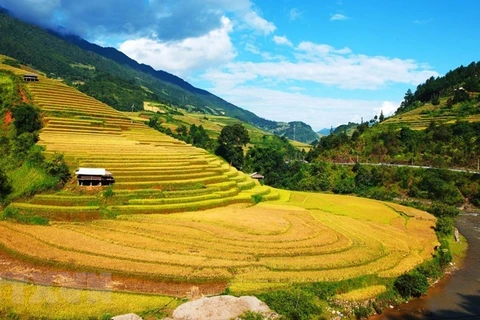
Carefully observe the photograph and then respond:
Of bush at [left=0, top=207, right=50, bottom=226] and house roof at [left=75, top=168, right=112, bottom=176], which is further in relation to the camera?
house roof at [left=75, top=168, right=112, bottom=176]

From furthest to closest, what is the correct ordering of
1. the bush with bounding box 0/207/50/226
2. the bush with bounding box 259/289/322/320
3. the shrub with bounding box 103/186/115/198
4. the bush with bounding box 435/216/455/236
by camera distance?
the bush with bounding box 435/216/455/236 → the shrub with bounding box 103/186/115/198 → the bush with bounding box 0/207/50/226 → the bush with bounding box 259/289/322/320

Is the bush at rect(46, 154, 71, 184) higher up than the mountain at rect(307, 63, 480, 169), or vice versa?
the mountain at rect(307, 63, 480, 169)

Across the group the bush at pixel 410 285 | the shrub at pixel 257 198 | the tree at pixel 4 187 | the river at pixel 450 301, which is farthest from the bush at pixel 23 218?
the bush at pixel 410 285

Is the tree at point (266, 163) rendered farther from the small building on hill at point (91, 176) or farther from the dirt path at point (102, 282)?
the dirt path at point (102, 282)

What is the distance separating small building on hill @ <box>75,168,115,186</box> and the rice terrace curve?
0.66 meters

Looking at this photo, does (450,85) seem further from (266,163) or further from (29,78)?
(29,78)

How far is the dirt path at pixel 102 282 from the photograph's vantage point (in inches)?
704

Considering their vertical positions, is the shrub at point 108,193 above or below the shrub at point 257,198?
above

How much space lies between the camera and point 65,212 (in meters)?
27.1

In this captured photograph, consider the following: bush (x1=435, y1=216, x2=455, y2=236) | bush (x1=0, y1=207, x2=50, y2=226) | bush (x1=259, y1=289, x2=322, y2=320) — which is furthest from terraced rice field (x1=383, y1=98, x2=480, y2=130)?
bush (x1=0, y1=207, x2=50, y2=226)

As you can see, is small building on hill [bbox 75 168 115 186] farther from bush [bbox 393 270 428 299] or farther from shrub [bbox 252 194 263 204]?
bush [bbox 393 270 428 299]

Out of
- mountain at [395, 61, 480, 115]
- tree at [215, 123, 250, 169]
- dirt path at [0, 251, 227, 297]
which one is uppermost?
mountain at [395, 61, 480, 115]

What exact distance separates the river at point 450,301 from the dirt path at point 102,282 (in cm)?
854

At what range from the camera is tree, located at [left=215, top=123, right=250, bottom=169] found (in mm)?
68125
